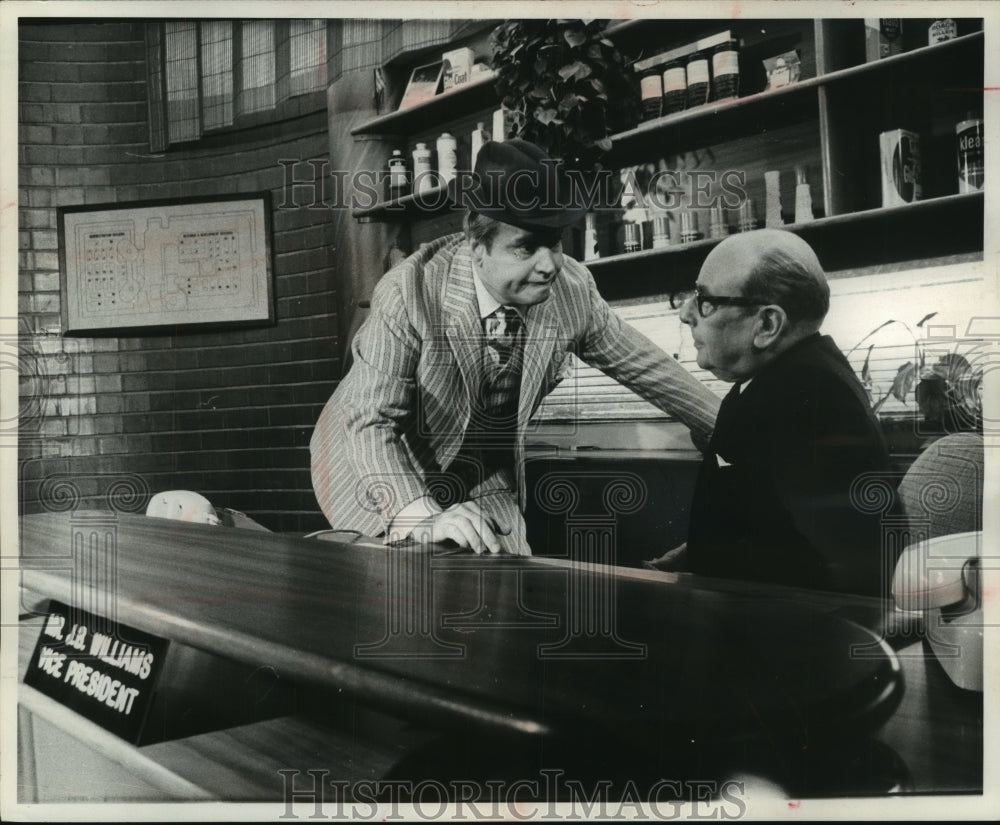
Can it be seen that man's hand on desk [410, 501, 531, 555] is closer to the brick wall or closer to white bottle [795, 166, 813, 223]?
the brick wall

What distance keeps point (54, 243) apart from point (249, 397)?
0.64 metres

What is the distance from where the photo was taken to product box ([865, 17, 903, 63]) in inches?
85.9

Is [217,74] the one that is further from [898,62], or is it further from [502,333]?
[898,62]

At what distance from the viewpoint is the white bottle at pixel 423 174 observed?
230 centimetres

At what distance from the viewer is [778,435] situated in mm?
2197

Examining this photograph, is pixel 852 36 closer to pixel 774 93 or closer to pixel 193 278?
pixel 774 93

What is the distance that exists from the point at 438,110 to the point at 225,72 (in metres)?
0.57

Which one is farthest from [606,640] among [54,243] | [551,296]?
[54,243]

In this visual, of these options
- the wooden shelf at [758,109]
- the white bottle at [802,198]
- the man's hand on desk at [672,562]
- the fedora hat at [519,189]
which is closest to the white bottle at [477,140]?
the fedora hat at [519,189]

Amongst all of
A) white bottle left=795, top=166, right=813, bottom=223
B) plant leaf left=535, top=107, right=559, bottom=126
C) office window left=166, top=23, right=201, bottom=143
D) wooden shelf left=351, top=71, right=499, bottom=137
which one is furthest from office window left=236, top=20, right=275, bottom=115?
white bottle left=795, top=166, right=813, bottom=223

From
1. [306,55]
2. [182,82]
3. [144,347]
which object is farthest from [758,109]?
[144,347]

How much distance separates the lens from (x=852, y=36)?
86.3 inches

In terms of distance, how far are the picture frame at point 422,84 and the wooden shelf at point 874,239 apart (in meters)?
0.63

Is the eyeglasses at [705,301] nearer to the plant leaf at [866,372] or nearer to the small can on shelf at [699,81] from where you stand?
the plant leaf at [866,372]
